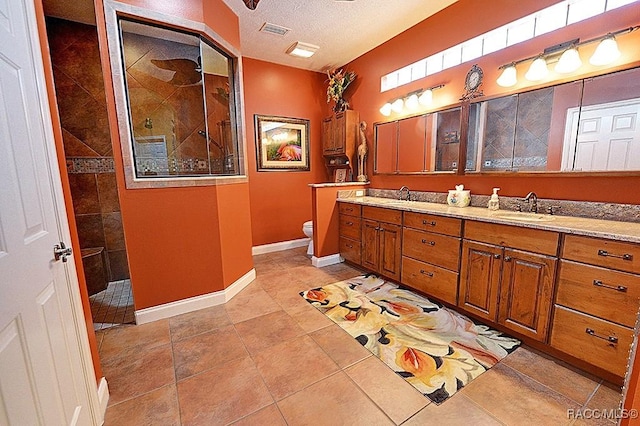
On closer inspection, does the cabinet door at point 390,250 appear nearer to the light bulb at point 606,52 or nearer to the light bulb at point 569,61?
the light bulb at point 569,61

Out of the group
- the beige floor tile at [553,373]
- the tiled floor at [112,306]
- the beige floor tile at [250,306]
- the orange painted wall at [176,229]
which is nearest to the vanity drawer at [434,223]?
the beige floor tile at [553,373]

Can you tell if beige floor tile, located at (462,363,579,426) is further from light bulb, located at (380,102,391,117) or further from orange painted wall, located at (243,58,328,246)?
orange painted wall, located at (243,58,328,246)

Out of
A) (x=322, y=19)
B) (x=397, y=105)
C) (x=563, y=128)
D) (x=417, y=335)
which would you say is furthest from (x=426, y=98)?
(x=417, y=335)

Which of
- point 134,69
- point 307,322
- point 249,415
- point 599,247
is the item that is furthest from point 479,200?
point 134,69

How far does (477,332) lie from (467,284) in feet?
1.18

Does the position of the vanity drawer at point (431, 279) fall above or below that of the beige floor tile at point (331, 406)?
above

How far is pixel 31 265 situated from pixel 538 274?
2581 mm

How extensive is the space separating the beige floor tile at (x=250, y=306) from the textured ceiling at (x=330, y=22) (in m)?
2.87

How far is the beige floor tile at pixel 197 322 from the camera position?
2103 mm

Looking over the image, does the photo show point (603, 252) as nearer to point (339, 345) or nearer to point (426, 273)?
point (426, 273)

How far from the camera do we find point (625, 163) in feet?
5.64

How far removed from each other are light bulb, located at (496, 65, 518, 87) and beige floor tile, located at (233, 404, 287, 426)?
2.94m

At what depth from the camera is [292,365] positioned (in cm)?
172

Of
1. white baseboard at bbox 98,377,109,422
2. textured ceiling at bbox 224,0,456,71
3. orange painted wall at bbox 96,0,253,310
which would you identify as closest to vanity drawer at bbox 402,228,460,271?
orange painted wall at bbox 96,0,253,310
